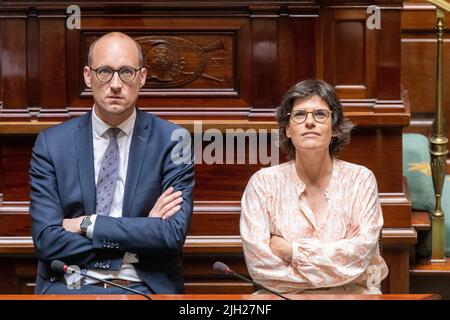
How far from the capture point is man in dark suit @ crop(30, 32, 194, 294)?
3.74 meters

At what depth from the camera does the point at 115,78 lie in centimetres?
386

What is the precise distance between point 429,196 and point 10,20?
2002 mm

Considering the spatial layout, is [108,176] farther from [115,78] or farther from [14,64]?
[14,64]

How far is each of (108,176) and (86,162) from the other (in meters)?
0.09

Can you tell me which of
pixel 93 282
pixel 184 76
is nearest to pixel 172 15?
pixel 184 76

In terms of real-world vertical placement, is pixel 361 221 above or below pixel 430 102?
below

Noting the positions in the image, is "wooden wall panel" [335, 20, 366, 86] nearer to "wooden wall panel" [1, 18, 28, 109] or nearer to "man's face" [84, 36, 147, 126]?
"man's face" [84, 36, 147, 126]

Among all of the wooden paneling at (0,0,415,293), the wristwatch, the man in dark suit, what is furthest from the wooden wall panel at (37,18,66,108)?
the wristwatch

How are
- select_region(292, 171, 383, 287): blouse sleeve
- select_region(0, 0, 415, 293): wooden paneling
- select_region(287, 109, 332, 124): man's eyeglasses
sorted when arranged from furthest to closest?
select_region(0, 0, 415, 293): wooden paneling < select_region(287, 109, 332, 124): man's eyeglasses < select_region(292, 171, 383, 287): blouse sleeve

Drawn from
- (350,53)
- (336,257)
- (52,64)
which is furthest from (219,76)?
(336,257)

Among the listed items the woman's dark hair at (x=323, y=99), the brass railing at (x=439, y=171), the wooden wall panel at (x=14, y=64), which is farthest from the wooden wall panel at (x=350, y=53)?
the wooden wall panel at (x=14, y=64)

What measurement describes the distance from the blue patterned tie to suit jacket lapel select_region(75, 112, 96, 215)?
3cm

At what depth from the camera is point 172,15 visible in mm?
4516

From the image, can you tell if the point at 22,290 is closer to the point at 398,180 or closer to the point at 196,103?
the point at 196,103
